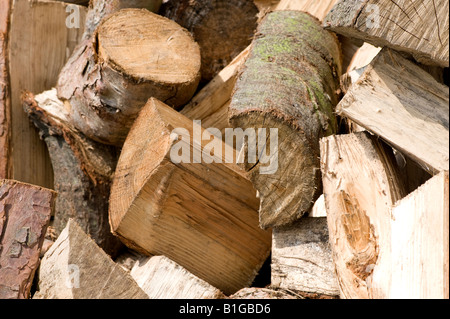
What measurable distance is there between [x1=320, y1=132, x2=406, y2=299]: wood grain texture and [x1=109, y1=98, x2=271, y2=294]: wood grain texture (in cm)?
39

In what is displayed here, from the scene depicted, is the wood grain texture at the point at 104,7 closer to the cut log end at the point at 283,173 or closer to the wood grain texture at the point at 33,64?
the wood grain texture at the point at 33,64

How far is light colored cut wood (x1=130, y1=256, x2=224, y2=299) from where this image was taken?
2045 mm

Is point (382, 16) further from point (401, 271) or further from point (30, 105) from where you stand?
point (30, 105)

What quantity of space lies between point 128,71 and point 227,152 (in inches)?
18.5

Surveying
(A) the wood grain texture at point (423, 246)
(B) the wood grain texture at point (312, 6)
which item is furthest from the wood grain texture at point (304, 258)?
(B) the wood grain texture at point (312, 6)

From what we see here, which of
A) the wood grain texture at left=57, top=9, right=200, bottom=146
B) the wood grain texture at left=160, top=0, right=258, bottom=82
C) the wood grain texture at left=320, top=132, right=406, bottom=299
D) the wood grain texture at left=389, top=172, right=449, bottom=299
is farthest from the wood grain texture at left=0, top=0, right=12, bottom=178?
the wood grain texture at left=389, top=172, right=449, bottom=299

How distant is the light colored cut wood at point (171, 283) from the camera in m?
2.04

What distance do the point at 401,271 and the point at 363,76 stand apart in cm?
59

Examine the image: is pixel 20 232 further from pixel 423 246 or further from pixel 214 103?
pixel 423 246

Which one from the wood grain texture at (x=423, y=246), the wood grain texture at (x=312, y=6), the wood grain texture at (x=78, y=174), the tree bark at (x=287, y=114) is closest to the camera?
the wood grain texture at (x=423, y=246)

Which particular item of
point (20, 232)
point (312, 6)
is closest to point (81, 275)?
point (20, 232)

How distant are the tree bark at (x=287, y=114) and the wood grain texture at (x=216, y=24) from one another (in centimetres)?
41

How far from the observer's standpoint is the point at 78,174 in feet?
8.07

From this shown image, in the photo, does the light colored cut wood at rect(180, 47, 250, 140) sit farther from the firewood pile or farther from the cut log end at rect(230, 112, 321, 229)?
the cut log end at rect(230, 112, 321, 229)
